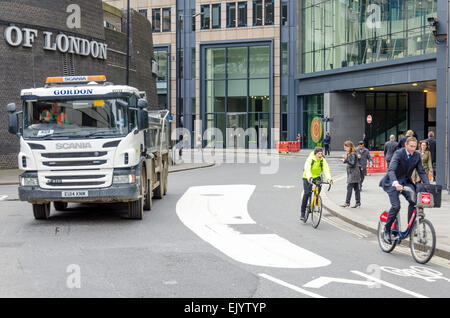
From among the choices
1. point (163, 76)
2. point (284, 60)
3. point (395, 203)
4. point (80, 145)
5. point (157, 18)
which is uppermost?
point (157, 18)

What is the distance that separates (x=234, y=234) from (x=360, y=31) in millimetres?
39153

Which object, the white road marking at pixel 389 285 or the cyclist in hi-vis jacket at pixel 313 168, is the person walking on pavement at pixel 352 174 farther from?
the white road marking at pixel 389 285

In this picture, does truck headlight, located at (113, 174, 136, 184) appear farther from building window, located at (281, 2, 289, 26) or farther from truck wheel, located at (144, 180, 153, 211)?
building window, located at (281, 2, 289, 26)

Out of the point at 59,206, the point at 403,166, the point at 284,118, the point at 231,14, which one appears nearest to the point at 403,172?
the point at 403,166

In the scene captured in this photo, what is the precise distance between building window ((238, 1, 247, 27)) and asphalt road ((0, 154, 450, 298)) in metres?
46.7

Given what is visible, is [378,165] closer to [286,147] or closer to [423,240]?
[423,240]

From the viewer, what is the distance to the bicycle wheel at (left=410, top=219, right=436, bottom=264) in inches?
333

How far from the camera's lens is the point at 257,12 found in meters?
59.3

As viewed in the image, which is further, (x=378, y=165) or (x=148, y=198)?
(x=378, y=165)

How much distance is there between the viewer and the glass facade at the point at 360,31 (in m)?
41.8

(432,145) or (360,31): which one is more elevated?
(360,31)

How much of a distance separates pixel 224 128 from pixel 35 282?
53.8m

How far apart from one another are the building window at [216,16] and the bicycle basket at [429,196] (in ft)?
177

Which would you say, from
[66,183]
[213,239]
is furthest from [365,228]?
[66,183]
